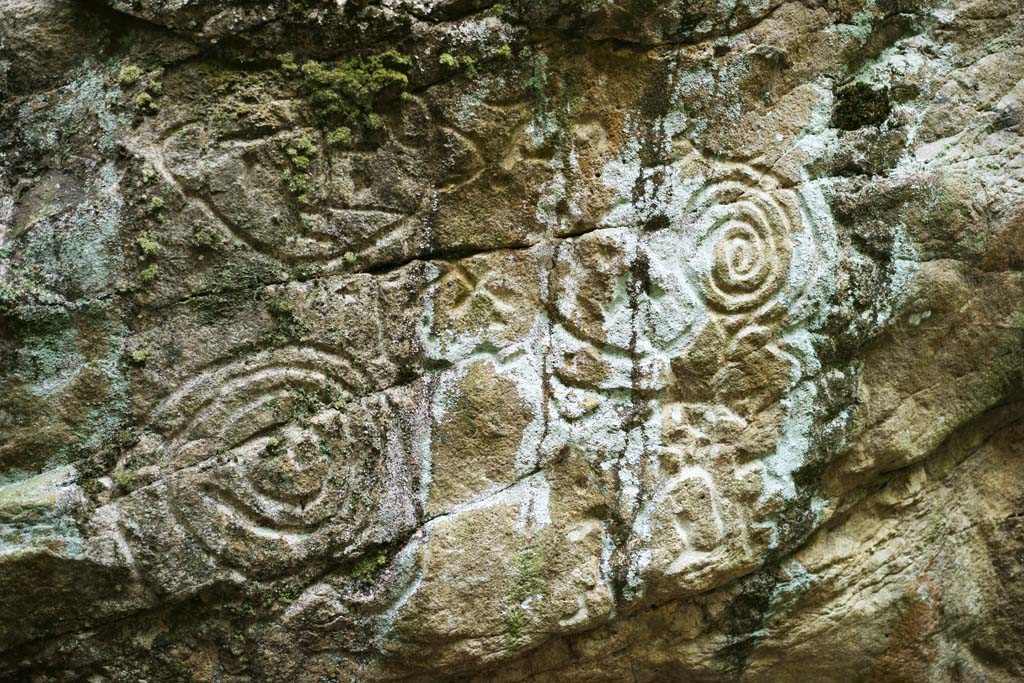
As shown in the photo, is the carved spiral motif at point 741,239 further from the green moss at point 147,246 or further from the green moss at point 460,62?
the green moss at point 147,246

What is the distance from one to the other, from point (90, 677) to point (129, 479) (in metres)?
0.47

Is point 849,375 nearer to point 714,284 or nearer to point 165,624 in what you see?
point 714,284

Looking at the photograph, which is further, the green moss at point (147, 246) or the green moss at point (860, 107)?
the green moss at point (860, 107)

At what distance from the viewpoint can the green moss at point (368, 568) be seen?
2.37 metres

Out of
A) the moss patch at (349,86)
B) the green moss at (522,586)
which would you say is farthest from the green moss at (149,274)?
the green moss at (522,586)

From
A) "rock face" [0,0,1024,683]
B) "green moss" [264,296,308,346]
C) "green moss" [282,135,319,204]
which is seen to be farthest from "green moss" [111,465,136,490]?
"green moss" [282,135,319,204]

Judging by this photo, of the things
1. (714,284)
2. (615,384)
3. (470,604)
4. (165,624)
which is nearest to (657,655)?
(470,604)

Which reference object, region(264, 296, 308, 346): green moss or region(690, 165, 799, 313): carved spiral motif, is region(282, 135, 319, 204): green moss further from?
region(690, 165, 799, 313): carved spiral motif

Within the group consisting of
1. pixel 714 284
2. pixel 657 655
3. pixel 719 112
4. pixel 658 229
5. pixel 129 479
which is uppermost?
pixel 719 112

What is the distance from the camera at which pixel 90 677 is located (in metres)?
2.26

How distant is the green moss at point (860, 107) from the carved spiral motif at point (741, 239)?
257 millimetres

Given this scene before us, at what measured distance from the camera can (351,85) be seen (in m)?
2.26

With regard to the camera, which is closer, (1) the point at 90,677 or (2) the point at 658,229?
(1) the point at 90,677

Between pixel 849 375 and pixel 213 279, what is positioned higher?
pixel 213 279
